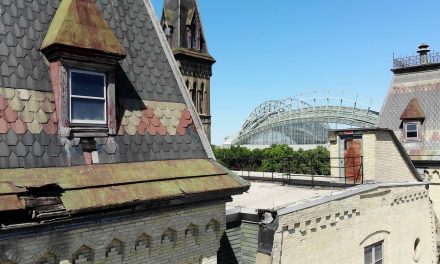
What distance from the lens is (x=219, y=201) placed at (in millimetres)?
8039

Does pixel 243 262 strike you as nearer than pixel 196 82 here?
Yes

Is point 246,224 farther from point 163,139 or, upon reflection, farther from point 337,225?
point 163,139

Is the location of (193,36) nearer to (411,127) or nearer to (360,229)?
(411,127)

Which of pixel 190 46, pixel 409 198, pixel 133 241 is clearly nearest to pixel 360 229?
pixel 409 198

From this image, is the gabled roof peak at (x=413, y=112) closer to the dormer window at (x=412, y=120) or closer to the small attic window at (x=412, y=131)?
the dormer window at (x=412, y=120)

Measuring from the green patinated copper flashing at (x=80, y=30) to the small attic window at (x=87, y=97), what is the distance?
1.57 feet

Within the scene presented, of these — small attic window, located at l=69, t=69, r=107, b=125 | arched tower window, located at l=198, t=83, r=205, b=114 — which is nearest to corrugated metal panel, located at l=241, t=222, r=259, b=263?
small attic window, located at l=69, t=69, r=107, b=125

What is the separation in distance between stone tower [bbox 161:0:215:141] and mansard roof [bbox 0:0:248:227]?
31.8m

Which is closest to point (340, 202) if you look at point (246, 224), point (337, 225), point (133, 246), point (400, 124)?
point (337, 225)

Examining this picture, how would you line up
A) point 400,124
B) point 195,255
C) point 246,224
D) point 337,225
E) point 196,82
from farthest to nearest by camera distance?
point 196,82 → point 400,124 → point 337,225 → point 246,224 → point 195,255

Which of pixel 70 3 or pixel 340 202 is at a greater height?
pixel 70 3

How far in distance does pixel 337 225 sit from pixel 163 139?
242 inches

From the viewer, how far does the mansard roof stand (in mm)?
5914

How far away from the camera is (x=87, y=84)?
6.92 m
